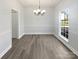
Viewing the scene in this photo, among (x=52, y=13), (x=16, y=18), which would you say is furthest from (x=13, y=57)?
(x=52, y=13)

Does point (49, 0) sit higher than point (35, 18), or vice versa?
point (49, 0)

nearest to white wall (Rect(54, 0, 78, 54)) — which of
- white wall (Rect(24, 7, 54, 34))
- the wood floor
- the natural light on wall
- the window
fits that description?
the wood floor

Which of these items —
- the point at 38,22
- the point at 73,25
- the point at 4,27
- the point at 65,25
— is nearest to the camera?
the point at 4,27

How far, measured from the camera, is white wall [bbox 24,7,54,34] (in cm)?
1052

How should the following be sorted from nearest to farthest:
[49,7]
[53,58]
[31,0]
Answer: [53,58], [31,0], [49,7]

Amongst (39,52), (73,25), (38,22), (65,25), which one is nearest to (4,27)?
(39,52)

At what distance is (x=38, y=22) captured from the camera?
10.6 metres

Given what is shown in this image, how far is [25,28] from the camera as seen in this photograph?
1058 cm

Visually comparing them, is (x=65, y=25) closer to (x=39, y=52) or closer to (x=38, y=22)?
(x=39, y=52)

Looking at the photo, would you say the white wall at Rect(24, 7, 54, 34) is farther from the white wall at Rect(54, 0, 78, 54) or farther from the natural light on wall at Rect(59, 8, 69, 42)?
the white wall at Rect(54, 0, 78, 54)

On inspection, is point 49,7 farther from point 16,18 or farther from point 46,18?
point 16,18

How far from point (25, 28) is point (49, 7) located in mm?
3222

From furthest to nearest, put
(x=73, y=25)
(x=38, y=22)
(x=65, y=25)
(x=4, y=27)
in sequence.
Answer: (x=38, y=22), (x=65, y=25), (x=73, y=25), (x=4, y=27)

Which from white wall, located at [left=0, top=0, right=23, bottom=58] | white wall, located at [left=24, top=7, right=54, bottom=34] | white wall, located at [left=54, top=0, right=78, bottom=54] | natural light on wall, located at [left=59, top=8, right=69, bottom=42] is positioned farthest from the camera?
white wall, located at [left=24, top=7, right=54, bottom=34]
